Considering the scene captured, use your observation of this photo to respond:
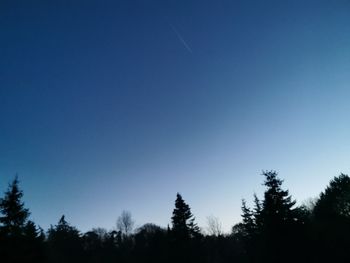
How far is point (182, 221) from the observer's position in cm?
4769

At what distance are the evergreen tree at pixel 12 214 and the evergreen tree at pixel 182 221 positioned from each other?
2980 cm

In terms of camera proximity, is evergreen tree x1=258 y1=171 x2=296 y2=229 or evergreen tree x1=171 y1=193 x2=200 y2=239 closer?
evergreen tree x1=258 y1=171 x2=296 y2=229

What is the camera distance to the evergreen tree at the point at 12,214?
22.0 meters

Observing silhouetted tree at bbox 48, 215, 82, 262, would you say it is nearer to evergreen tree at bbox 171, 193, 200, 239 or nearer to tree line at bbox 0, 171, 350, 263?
tree line at bbox 0, 171, 350, 263

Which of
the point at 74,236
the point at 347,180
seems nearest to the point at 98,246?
the point at 74,236

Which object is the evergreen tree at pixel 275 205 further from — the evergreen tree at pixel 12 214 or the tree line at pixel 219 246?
the evergreen tree at pixel 12 214

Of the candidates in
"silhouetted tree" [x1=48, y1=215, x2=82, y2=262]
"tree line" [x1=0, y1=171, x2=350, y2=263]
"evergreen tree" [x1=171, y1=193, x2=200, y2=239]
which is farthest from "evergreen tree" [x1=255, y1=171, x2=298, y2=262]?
"silhouetted tree" [x1=48, y1=215, x2=82, y2=262]

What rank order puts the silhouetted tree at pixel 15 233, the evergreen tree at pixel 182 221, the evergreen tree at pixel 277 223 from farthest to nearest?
1. the evergreen tree at pixel 182 221
2. the evergreen tree at pixel 277 223
3. the silhouetted tree at pixel 15 233

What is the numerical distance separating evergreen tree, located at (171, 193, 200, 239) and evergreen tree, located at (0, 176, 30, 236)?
1173 inches

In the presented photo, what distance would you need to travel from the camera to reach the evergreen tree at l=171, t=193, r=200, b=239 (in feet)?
151

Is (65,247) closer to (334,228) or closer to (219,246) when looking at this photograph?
(219,246)

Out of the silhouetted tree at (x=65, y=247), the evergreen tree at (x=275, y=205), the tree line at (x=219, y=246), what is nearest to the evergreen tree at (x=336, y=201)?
the tree line at (x=219, y=246)

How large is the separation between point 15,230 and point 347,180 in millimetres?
69771

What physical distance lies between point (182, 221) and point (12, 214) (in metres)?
32.2
